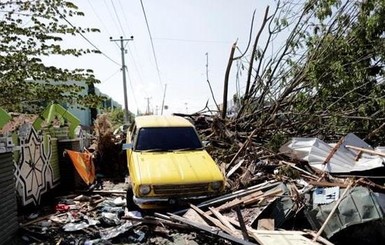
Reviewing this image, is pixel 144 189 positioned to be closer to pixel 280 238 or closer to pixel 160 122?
pixel 160 122

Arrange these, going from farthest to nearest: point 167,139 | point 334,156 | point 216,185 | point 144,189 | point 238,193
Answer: point 167,139 → point 334,156 → point 238,193 → point 216,185 → point 144,189

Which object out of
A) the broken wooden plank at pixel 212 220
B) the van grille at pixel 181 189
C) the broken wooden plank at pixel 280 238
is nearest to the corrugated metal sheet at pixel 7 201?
the van grille at pixel 181 189

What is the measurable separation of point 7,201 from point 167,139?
3574 mm

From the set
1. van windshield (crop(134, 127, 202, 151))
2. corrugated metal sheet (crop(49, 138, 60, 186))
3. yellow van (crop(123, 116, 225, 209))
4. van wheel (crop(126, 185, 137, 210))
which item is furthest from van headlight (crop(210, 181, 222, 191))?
corrugated metal sheet (crop(49, 138, 60, 186))

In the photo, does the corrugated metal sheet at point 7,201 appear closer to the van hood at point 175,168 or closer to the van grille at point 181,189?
the van hood at point 175,168

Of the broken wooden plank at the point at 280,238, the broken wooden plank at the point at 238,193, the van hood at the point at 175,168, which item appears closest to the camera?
the broken wooden plank at the point at 280,238

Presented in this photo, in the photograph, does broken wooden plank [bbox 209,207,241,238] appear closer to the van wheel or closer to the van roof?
the van wheel

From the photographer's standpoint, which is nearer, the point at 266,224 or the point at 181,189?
the point at 266,224

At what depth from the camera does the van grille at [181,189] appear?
6922 mm

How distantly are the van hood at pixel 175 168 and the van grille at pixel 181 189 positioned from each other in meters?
0.08

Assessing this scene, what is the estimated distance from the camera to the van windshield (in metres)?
8.26

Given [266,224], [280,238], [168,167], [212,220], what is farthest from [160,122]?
[280,238]

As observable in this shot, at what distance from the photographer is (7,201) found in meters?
5.92

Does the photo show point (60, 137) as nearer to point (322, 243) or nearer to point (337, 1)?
point (322, 243)
